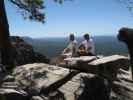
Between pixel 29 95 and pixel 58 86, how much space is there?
120cm

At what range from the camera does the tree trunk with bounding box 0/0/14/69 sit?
1482cm

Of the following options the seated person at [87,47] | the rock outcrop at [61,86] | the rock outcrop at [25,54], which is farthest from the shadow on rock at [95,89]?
the rock outcrop at [25,54]

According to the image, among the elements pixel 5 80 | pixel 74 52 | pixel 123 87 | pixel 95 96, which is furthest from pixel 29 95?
pixel 74 52

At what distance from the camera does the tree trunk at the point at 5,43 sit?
583 inches

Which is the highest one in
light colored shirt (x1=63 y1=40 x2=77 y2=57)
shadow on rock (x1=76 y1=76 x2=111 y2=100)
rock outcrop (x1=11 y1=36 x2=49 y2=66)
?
light colored shirt (x1=63 y1=40 x2=77 y2=57)

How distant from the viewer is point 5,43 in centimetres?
1498

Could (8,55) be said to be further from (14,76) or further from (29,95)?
(29,95)

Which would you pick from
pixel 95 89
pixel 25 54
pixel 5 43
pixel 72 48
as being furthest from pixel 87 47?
pixel 25 54

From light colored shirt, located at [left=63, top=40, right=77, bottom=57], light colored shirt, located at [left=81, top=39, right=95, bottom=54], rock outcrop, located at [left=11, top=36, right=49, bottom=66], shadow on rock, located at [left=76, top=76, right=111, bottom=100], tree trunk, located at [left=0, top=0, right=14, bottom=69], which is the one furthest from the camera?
rock outcrop, located at [left=11, top=36, right=49, bottom=66]

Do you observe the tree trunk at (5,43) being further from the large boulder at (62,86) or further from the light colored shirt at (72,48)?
the light colored shirt at (72,48)

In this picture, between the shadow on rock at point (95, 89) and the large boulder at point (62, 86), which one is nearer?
the large boulder at point (62, 86)

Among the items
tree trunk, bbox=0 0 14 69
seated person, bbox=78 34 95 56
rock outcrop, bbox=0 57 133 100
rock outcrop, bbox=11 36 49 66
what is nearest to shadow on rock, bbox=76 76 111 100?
rock outcrop, bbox=0 57 133 100

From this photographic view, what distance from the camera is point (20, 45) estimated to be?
20234 millimetres

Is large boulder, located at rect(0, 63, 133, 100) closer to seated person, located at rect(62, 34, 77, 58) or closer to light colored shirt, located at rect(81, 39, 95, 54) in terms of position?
light colored shirt, located at rect(81, 39, 95, 54)
